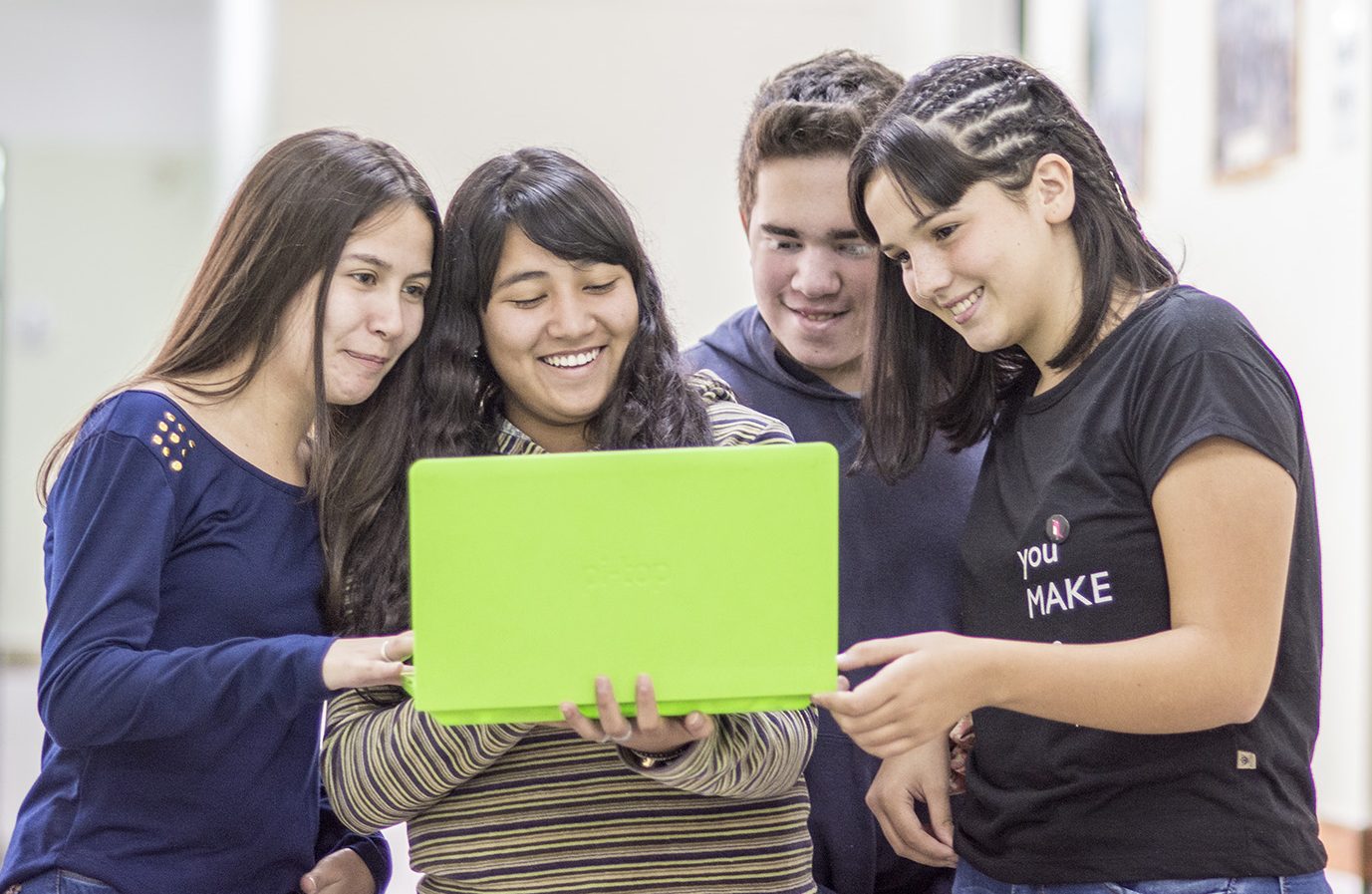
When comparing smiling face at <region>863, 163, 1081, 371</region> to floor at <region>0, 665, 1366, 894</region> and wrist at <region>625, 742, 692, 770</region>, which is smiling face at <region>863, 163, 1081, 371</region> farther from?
floor at <region>0, 665, 1366, 894</region>

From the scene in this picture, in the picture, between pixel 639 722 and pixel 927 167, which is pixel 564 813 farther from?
pixel 927 167

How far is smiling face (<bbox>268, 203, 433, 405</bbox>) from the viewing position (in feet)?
5.41

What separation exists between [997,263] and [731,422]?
381mm

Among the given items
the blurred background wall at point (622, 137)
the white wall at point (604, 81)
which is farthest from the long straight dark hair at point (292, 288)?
the white wall at point (604, 81)

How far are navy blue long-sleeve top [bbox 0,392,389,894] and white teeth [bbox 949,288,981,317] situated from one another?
76 cm

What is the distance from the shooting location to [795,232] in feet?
6.37

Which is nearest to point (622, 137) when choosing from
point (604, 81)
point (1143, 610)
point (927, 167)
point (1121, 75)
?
point (604, 81)

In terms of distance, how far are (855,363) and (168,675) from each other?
100 cm

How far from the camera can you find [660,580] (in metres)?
1.24

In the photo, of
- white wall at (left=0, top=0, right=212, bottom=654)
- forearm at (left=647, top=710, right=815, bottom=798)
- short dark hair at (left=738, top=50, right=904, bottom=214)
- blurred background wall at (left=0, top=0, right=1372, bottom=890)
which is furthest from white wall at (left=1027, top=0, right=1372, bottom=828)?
white wall at (left=0, top=0, right=212, bottom=654)

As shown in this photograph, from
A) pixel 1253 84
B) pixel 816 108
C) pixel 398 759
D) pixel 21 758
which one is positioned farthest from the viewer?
pixel 21 758

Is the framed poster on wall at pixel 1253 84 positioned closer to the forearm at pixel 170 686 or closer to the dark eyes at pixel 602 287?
the dark eyes at pixel 602 287

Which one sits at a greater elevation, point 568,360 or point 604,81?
point 604,81

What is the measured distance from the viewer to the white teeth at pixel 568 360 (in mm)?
1652
